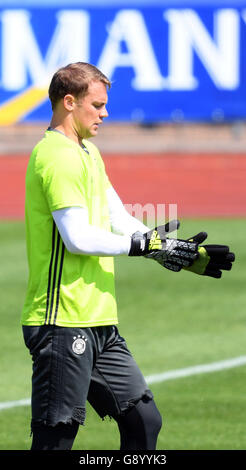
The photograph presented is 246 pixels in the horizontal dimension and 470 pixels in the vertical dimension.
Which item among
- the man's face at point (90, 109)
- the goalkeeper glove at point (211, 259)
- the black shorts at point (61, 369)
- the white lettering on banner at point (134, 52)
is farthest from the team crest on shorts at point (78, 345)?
the white lettering on banner at point (134, 52)

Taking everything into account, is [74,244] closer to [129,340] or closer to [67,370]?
[67,370]

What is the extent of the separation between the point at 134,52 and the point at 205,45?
2106 millimetres

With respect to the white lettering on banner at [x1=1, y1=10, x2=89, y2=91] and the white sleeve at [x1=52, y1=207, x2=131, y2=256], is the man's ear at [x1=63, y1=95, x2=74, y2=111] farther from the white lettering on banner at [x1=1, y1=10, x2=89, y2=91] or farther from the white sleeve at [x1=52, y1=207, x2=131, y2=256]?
the white lettering on banner at [x1=1, y1=10, x2=89, y2=91]

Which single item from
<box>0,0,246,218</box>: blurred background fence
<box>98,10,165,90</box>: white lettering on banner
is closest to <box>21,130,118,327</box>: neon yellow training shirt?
<box>0,0,246,218</box>: blurred background fence

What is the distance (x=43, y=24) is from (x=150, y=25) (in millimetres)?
3176

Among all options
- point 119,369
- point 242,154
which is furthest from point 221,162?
point 119,369

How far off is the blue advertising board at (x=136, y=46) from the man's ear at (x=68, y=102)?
23532 millimetres

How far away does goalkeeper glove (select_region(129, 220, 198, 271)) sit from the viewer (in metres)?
4.23

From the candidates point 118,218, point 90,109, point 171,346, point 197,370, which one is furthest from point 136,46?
point 90,109

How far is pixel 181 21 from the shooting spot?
90.2 ft

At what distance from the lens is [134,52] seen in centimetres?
2764

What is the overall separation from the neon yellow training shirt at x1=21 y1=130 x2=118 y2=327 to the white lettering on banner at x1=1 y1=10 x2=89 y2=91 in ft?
78.5

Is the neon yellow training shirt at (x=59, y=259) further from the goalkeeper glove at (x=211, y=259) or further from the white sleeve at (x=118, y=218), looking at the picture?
the goalkeeper glove at (x=211, y=259)

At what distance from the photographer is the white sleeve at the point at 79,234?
399cm
